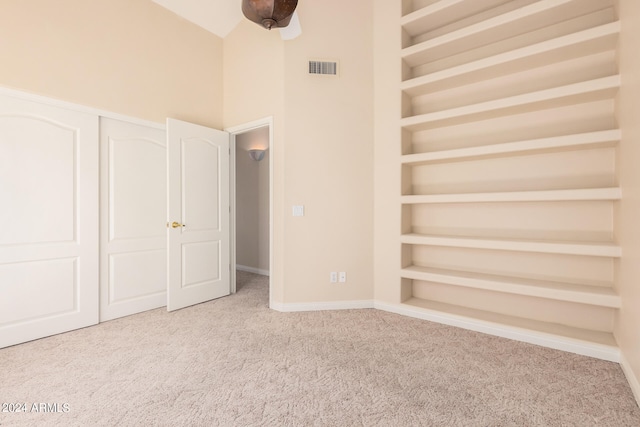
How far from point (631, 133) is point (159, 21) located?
14.8ft

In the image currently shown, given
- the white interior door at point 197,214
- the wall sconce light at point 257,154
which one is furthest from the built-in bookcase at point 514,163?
the wall sconce light at point 257,154

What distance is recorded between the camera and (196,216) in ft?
11.9

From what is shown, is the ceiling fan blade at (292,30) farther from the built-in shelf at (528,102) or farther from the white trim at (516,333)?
the white trim at (516,333)

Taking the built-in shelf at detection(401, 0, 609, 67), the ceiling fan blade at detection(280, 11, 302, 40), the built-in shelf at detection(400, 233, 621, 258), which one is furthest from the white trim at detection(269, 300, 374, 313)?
the ceiling fan blade at detection(280, 11, 302, 40)

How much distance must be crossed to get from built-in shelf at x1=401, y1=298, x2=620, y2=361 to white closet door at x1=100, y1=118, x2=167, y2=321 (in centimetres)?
289

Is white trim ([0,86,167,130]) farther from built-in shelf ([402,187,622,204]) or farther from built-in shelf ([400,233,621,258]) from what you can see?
built-in shelf ([400,233,621,258])

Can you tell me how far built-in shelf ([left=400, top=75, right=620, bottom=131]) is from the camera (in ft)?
7.55

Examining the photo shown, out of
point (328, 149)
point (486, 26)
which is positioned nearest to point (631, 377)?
point (486, 26)

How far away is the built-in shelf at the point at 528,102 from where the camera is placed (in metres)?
2.30

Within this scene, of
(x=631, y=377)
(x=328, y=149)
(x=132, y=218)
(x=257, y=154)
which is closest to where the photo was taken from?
(x=631, y=377)

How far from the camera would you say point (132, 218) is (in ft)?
10.8

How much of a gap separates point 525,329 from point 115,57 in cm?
469

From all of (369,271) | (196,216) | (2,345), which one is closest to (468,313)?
(369,271)

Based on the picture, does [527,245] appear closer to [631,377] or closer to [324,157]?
[631,377]
